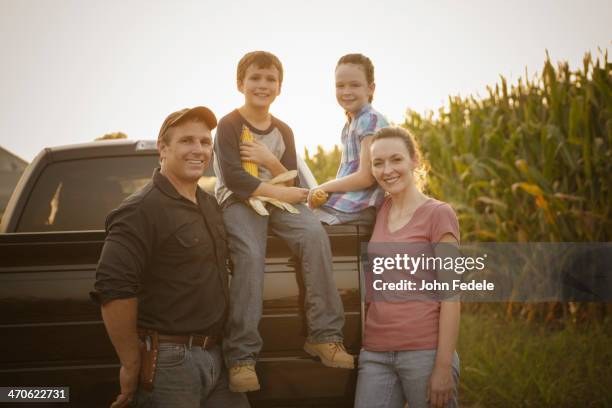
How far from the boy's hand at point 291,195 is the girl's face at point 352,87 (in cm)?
55

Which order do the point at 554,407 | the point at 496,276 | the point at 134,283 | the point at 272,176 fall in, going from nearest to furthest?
the point at 134,283 < the point at 272,176 < the point at 554,407 < the point at 496,276

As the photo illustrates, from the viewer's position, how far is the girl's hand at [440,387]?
2.45 meters

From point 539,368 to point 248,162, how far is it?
114 inches

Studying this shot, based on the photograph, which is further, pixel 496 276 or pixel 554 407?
pixel 496 276

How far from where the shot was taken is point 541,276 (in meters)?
5.82

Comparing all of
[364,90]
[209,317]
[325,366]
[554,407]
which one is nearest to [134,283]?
[209,317]

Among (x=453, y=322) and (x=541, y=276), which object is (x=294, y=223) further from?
(x=541, y=276)

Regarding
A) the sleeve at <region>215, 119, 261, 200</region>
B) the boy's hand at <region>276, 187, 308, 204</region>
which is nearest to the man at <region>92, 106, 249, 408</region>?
the sleeve at <region>215, 119, 261, 200</region>

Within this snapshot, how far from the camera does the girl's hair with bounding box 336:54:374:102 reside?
3207 mm

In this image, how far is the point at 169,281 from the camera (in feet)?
7.85

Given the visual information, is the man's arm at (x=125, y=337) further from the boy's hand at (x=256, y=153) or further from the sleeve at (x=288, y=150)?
the sleeve at (x=288, y=150)

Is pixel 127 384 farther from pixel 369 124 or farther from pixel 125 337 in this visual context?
pixel 369 124

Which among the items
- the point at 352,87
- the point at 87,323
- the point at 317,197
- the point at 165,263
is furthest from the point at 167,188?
the point at 352,87

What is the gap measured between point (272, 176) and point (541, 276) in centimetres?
372
